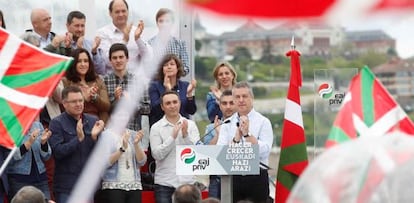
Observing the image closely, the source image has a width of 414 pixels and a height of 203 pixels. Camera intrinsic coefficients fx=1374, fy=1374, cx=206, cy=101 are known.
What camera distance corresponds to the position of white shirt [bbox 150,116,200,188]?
47.9 ft

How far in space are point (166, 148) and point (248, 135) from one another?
941 mm

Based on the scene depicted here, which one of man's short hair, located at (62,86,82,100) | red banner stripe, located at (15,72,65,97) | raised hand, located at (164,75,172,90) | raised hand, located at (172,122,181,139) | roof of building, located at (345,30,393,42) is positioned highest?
roof of building, located at (345,30,393,42)

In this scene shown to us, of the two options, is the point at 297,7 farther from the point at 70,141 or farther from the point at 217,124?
the point at 217,124

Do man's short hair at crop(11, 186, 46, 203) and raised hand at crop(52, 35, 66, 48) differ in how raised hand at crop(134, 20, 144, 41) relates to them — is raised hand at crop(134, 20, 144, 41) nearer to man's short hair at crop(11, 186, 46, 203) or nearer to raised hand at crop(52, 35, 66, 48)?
raised hand at crop(52, 35, 66, 48)

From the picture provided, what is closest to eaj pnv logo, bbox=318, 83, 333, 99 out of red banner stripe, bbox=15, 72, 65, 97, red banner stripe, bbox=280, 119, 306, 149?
red banner stripe, bbox=280, 119, 306, 149

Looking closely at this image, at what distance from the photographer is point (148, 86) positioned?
1536cm

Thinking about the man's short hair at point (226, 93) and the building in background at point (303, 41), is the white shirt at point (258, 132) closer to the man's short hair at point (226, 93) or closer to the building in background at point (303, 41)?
the man's short hair at point (226, 93)

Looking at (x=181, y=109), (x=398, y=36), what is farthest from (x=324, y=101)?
(x=398, y=36)

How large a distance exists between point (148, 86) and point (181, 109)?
1.51ft

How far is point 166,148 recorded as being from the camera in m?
14.6

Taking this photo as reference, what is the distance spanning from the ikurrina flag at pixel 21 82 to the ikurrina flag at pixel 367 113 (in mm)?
2362

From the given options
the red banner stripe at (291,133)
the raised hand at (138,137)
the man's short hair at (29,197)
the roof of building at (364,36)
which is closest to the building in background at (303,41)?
the roof of building at (364,36)

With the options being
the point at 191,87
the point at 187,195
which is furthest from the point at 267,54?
the point at 187,195

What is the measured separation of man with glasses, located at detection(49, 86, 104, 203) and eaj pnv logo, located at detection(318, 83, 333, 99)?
2688mm
